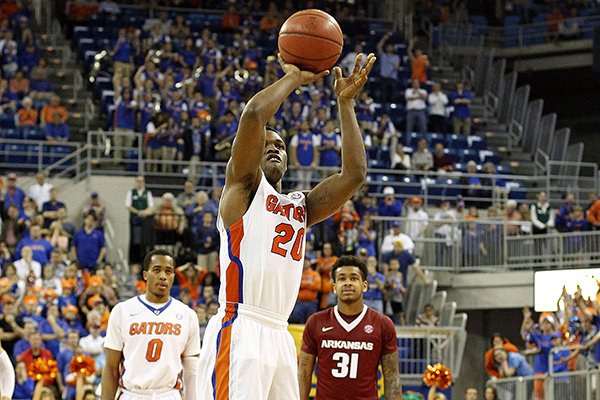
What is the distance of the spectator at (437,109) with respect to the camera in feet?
80.7

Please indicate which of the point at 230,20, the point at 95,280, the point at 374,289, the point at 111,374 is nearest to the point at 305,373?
the point at 111,374

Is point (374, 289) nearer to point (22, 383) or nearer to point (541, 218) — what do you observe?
point (541, 218)

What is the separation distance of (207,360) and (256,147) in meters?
1.09

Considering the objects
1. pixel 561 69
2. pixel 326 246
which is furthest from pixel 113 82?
pixel 561 69

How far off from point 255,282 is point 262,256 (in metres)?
0.13

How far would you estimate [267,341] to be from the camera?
6.04 meters

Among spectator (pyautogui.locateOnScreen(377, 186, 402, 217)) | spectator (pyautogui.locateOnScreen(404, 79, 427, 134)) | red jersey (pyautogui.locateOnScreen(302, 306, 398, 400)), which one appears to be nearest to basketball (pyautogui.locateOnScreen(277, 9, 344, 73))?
red jersey (pyautogui.locateOnScreen(302, 306, 398, 400))

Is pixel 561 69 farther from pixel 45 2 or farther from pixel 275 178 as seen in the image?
pixel 275 178

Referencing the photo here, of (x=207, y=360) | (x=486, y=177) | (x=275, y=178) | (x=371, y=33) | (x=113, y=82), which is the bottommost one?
(x=207, y=360)

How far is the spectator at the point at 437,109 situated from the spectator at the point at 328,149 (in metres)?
3.50

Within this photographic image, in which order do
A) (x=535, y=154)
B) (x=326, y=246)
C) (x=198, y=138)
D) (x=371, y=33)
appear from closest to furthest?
(x=326, y=246), (x=198, y=138), (x=535, y=154), (x=371, y=33)

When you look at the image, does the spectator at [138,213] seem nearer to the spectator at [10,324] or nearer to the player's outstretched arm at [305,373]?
the spectator at [10,324]

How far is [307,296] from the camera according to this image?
1767 cm

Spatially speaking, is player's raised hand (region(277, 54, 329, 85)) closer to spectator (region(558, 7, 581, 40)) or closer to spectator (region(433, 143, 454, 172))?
spectator (region(433, 143, 454, 172))
